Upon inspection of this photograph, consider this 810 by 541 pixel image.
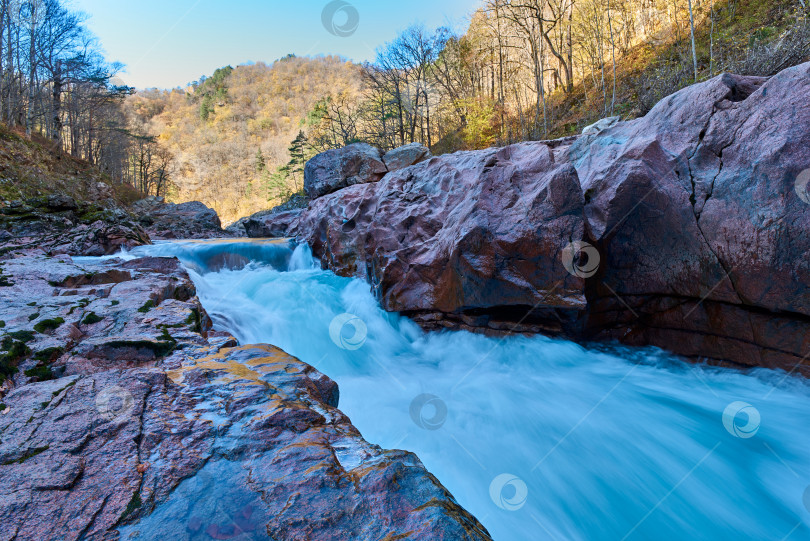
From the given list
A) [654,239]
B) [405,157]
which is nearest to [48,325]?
[654,239]

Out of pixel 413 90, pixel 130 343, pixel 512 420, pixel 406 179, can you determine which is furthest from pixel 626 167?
pixel 413 90

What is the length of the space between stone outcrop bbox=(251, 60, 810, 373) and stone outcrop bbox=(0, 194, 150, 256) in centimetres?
746

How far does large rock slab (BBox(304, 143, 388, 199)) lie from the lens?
46.7 feet

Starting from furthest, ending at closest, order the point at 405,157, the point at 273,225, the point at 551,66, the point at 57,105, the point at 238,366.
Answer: the point at 57,105, the point at 551,66, the point at 405,157, the point at 273,225, the point at 238,366

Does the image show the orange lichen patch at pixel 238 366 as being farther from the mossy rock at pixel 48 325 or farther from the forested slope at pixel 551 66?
the forested slope at pixel 551 66

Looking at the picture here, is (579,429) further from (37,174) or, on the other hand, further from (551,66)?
(551,66)

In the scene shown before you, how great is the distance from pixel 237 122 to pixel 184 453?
70715 millimetres

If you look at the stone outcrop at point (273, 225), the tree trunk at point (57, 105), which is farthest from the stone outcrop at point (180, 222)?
the tree trunk at point (57, 105)

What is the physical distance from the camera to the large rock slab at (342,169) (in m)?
14.2

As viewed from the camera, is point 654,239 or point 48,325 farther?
point 654,239

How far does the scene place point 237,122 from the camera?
200 ft

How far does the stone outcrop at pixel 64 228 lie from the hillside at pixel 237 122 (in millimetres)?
29898

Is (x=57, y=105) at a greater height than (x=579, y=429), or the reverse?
(x=57, y=105)

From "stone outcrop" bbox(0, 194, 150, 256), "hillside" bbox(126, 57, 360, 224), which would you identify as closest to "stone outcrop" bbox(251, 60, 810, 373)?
"stone outcrop" bbox(0, 194, 150, 256)
